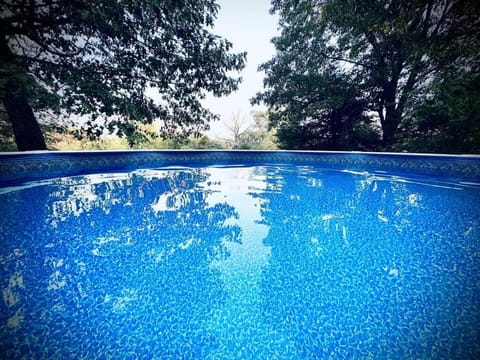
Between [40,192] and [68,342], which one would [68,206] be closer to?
[40,192]

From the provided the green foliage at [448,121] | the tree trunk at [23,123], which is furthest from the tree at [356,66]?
the tree trunk at [23,123]

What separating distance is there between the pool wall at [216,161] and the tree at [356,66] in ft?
8.61

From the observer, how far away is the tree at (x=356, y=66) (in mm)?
6754

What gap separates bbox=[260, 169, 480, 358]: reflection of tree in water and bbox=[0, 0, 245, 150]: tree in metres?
5.42

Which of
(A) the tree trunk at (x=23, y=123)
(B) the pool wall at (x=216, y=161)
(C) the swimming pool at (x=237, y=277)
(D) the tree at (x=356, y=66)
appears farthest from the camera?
(D) the tree at (x=356, y=66)

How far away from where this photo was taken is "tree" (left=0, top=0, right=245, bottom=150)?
4641mm

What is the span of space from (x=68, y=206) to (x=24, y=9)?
5728 millimetres

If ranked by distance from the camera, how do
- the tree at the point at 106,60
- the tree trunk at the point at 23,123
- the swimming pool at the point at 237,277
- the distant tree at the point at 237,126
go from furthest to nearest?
the distant tree at the point at 237,126
the tree trunk at the point at 23,123
the tree at the point at 106,60
the swimming pool at the point at 237,277

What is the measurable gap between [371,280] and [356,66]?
38.2ft

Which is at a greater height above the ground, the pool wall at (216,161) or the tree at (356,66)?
the tree at (356,66)

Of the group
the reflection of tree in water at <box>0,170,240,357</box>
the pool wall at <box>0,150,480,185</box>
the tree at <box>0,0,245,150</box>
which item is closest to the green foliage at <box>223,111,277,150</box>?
the pool wall at <box>0,150,480,185</box>

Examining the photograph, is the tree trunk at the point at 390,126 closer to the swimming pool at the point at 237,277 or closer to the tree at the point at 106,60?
the swimming pool at the point at 237,277

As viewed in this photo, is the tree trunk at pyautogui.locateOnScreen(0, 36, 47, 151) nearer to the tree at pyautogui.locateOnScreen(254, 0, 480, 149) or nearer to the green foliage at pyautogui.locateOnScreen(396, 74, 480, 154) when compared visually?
the tree at pyautogui.locateOnScreen(254, 0, 480, 149)

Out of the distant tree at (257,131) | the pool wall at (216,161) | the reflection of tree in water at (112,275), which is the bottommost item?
the reflection of tree in water at (112,275)
